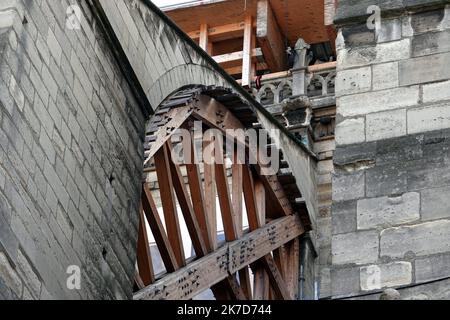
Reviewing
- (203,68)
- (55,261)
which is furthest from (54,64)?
(203,68)

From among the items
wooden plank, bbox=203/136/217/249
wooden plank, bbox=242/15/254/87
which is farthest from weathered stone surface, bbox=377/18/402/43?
wooden plank, bbox=242/15/254/87

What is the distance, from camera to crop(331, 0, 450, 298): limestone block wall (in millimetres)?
12953

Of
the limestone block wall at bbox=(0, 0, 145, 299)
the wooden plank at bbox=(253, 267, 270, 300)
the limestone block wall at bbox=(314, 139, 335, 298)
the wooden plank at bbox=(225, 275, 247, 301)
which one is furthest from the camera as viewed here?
the limestone block wall at bbox=(314, 139, 335, 298)

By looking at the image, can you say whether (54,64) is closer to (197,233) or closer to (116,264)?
Answer: (116,264)

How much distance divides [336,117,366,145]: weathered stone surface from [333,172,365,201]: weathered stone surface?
1.20 feet

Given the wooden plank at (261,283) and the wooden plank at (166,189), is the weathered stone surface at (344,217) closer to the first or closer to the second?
the wooden plank at (166,189)

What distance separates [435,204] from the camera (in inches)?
519

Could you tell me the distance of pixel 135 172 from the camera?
1695cm

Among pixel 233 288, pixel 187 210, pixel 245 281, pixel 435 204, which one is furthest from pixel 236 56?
pixel 435 204

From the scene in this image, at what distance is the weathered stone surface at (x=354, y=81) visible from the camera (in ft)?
46.6

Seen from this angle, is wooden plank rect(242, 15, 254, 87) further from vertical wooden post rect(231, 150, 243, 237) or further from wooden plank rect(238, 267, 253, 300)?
wooden plank rect(238, 267, 253, 300)

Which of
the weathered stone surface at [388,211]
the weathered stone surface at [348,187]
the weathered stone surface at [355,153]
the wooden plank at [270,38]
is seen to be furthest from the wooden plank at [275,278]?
the weathered stone surface at [388,211]

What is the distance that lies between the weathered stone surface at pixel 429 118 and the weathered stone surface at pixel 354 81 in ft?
1.79

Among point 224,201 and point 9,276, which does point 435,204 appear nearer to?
point 9,276
